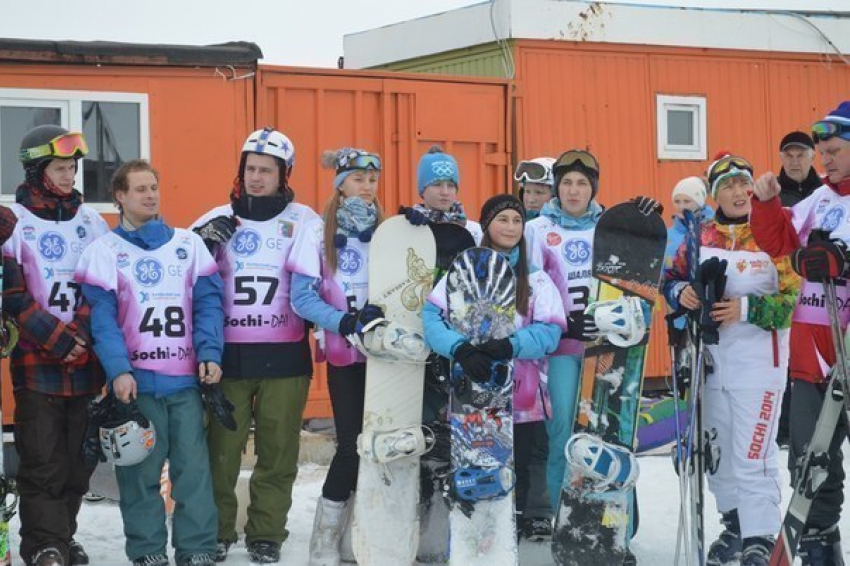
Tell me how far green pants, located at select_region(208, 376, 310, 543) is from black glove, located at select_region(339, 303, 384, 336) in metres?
0.51

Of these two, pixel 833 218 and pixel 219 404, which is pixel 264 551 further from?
pixel 833 218

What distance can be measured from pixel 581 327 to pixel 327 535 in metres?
1.49

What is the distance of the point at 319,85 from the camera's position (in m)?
8.77

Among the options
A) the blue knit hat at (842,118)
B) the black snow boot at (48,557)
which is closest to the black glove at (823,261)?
the blue knit hat at (842,118)

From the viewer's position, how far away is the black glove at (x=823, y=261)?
4.56 m

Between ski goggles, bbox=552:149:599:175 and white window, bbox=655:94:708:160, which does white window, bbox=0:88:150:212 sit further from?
white window, bbox=655:94:708:160

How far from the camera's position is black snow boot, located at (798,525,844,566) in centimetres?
488

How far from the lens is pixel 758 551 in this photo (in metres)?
5.19

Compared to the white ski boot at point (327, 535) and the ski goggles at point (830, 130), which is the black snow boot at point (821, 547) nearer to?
the ski goggles at point (830, 130)

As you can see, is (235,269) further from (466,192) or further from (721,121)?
(721,121)

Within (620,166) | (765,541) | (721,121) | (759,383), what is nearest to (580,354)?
(759,383)

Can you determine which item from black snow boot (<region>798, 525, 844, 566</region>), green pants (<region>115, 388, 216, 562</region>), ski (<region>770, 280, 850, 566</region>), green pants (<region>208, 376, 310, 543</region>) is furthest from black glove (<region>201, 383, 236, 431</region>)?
black snow boot (<region>798, 525, 844, 566</region>)

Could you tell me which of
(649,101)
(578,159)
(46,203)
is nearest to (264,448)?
(46,203)

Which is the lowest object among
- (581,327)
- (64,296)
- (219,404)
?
(219,404)
